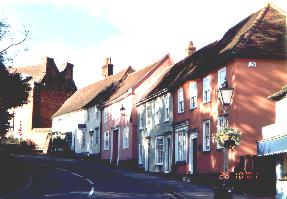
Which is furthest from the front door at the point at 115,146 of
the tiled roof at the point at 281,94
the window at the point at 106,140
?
the tiled roof at the point at 281,94

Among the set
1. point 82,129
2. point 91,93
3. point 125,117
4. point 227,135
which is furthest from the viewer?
→ point 91,93

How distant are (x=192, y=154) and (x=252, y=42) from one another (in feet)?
28.7

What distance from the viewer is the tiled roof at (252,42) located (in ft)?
90.1

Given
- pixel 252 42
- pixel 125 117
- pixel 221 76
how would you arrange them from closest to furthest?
1. pixel 252 42
2. pixel 221 76
3. pixel 125 117

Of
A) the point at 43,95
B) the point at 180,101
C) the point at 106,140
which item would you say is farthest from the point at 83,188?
the point at 43,95

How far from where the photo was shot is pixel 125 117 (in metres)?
47.4

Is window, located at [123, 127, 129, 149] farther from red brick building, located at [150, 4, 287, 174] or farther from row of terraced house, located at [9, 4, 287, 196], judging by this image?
red brick building, located at [150, 4, 287, 174]

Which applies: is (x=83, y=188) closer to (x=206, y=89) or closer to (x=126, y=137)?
(x=206, y=89)

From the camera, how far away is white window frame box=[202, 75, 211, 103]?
30.6 metres

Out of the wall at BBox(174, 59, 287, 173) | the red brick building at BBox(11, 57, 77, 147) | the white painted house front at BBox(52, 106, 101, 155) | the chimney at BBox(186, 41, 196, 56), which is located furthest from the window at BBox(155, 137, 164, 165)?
the red brick building at BBox(11, 57, 77, 147)

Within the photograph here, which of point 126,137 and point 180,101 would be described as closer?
point 180,101

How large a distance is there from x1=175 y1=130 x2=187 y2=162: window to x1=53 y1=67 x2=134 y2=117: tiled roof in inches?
834

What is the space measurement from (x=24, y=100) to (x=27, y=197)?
1401 centimetres

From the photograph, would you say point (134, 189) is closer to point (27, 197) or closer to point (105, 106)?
point (27, 197)
